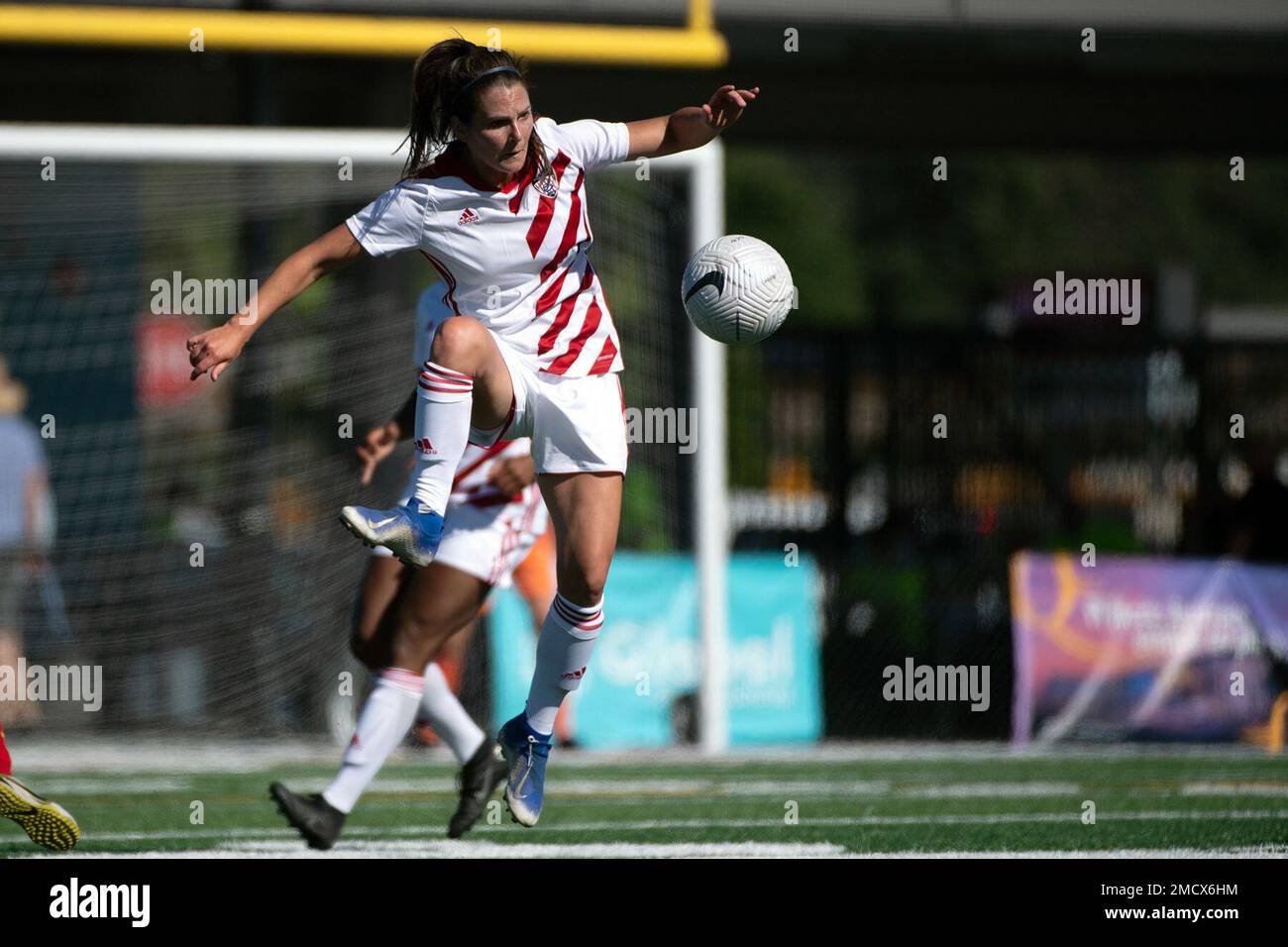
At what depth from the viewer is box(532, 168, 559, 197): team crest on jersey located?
5.63 m

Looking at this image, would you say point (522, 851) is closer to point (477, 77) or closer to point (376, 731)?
point (376, 731)

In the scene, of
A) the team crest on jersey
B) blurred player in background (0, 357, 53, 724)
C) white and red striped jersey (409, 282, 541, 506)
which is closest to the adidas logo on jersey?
the team crest on jersey

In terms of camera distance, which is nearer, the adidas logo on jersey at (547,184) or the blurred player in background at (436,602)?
the adidas logo on jersey at (547,184)

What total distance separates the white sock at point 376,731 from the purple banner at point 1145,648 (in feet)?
19.8

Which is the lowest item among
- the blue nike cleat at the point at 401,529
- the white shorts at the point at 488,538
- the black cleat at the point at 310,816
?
the black cleat at the point at 310,816

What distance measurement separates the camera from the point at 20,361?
11992 mm

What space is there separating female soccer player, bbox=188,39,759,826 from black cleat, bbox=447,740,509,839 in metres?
0.93

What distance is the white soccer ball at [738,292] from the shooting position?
5816mm

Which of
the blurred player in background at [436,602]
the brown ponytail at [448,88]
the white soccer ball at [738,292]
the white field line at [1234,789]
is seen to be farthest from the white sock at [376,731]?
the white field line at [1234,789]

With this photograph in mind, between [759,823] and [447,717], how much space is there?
1.27 metres

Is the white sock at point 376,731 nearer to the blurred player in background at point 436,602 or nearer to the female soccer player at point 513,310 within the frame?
the blurred player in background at point 436,602

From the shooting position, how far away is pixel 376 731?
6.59 m
